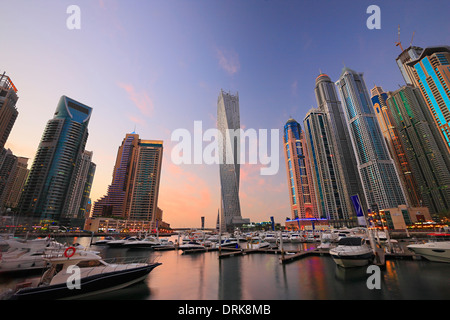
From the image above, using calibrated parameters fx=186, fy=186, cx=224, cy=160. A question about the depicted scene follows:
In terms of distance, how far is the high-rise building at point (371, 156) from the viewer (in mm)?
149500

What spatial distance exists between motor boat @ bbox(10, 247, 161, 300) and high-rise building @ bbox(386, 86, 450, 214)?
204 metres

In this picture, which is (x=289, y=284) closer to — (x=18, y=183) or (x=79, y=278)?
(x=79, y=278)

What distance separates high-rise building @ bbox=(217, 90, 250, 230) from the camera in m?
153

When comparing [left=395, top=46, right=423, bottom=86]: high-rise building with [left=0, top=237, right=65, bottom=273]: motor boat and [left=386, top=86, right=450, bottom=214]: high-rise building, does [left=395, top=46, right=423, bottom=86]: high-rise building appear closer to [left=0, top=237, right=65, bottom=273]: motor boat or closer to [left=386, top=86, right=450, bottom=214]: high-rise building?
[left=386, top=86, right=450, bottom=214]: high-rise building

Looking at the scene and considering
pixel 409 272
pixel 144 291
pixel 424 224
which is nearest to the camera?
pixel 144 291

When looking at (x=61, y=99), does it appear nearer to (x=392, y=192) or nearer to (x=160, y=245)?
(x=160, y=245)

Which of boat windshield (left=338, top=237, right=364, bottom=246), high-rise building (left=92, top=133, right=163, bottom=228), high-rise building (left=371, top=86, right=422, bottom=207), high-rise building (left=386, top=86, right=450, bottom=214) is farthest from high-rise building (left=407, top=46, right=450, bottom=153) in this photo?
high-rise building (left=92, top=133, right=163, bottom=228)

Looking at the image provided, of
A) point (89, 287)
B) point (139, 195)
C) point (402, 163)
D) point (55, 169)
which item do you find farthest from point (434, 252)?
point (402, 163)

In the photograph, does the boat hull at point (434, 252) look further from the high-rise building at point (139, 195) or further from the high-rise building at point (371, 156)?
the high-rise building at point (139, 195)

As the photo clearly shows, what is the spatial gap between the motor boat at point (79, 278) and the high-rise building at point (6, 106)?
15555 centimetres

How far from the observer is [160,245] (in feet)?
149

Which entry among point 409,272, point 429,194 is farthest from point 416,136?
point 409,272

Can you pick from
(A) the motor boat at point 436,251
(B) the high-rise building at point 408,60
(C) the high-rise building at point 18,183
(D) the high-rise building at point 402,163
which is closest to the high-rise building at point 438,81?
(B) the high-rise building at point 408,60
